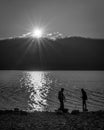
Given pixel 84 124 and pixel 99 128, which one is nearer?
pixel 99 128

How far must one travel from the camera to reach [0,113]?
24.2 metres

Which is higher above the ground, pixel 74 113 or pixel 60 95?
pixel 60 95

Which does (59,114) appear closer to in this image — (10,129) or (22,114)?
(22,114)

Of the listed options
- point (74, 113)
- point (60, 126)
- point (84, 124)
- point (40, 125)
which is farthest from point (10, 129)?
point (74, 113)

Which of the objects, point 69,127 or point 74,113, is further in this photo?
point 74,113

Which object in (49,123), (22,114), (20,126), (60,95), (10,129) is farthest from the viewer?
(60,95)

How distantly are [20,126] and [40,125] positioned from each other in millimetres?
1668

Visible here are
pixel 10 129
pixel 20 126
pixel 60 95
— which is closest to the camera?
pixel 10 129

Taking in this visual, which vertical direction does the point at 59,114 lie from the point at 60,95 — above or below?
below

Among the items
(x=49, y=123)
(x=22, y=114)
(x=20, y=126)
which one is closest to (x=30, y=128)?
(x=20, y=126)

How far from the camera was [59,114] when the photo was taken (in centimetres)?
2403

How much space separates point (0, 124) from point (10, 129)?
2.19 m

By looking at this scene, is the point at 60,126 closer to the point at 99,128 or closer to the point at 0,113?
the point at 99,128

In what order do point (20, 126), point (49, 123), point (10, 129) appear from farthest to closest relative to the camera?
point (49, 123), point (20, 126), point (10, 129)
